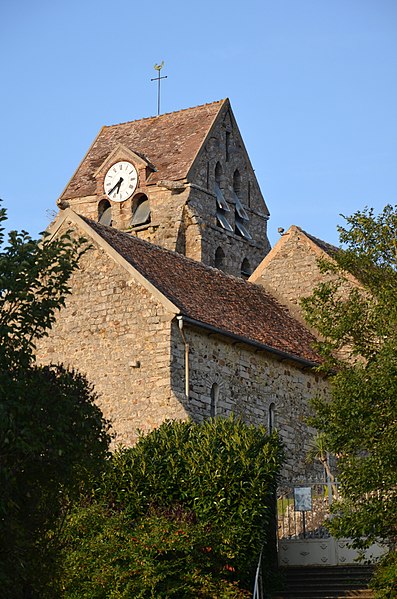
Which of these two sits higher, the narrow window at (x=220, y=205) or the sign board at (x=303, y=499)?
the narrow window at (x=220, y=205)

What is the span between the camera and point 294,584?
25328mm

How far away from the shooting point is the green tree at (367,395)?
21734 mm

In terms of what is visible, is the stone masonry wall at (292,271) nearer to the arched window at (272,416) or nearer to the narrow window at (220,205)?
the arched window at (272,416)

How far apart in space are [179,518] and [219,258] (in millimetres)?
24663

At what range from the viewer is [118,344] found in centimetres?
3138

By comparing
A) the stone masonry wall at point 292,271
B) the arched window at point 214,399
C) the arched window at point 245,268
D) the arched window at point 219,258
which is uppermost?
the arched window at point 245,268

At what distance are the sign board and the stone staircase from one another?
4.88 feet

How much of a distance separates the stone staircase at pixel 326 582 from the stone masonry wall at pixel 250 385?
5328 millimetres

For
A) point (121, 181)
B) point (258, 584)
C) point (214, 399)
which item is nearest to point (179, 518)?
point (258, 584)

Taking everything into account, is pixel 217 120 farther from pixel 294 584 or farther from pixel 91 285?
pixel 294 584

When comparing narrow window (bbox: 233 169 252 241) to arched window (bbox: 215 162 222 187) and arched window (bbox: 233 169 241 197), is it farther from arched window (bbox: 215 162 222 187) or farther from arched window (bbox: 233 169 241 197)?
arched window (bbox: 215 162 222 187)

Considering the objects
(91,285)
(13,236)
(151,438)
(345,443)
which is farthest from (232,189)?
(13,236)

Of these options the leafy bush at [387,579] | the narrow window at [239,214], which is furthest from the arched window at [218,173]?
the leafy bush at [387,579]

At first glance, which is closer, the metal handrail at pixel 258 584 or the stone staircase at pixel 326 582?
the metal handrail at pixel 258 584
